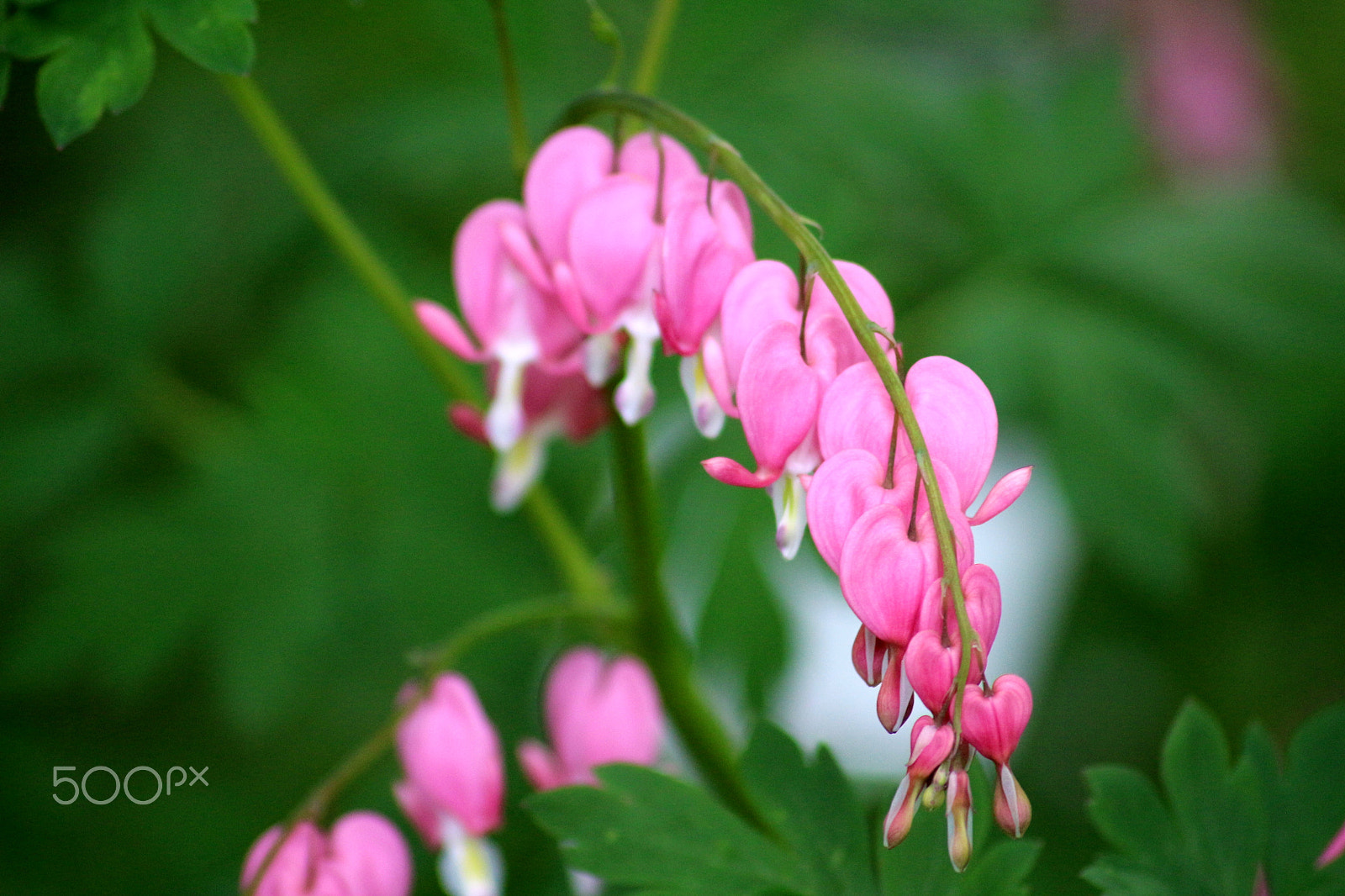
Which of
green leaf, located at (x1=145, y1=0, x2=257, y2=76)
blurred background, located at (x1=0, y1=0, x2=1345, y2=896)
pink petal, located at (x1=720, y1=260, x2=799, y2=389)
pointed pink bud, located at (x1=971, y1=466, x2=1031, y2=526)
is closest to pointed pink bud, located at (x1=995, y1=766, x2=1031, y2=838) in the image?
pointed pink bud, located at (x1=971, y1=466, x2=1031, y2=526)

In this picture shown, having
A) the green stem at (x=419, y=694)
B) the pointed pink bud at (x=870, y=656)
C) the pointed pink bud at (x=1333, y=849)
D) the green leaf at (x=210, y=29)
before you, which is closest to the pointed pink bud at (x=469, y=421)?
the green stem at (x=419, y=694)

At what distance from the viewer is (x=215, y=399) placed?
143 cm

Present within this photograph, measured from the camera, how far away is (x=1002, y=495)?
49 cm

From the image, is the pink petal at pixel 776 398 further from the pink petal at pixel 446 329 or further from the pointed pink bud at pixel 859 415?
the pink petal at pixel 446 329

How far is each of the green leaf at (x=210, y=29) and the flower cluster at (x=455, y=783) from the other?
0.40 m

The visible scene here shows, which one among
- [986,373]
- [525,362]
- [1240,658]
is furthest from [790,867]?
[1240,658]

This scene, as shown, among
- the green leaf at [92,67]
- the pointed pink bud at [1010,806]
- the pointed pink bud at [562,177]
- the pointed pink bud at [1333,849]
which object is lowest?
the pointed pink bud at [1333,849]

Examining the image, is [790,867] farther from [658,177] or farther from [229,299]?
[229,299]

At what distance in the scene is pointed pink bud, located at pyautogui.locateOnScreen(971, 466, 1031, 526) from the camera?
48cm

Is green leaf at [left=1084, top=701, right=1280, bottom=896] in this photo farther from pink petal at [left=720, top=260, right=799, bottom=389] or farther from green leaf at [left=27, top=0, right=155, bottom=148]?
green leaf at [left=27, top=0, right=155, bottom=148]

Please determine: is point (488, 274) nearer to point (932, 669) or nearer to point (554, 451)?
point (932, 669)

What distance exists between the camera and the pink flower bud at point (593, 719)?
2.78 feet

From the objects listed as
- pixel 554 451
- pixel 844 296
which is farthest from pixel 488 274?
pixel 554 451

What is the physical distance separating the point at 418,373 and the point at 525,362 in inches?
29.1
